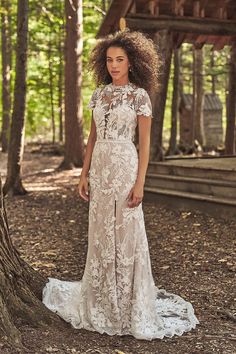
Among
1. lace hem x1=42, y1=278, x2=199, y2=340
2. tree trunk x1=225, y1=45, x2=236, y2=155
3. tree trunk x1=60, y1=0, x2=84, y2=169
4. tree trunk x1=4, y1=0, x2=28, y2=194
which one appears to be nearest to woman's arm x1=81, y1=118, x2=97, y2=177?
lace hem x1=42, y1=278, x2=199, y2=340

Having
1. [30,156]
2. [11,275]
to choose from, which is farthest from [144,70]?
[30,156]

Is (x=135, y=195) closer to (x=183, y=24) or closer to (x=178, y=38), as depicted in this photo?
(x=183, y=24)

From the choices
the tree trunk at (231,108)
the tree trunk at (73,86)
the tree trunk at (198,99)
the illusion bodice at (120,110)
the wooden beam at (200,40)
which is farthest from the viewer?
the tree trunk at (198,99)

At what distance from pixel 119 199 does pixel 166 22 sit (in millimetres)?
6083

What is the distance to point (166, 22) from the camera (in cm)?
921

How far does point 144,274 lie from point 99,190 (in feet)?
2.42

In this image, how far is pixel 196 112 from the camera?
824 inches

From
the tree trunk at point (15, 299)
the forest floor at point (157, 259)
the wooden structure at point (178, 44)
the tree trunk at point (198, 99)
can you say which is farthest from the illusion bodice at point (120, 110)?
the tree trunk at point (198, 99)

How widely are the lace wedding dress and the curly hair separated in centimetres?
12

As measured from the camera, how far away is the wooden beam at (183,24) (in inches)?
352

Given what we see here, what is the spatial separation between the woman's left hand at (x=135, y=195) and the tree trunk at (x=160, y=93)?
5743 millimetres

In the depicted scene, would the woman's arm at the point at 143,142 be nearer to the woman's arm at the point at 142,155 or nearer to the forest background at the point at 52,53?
the woman's arm at the point at 142,155

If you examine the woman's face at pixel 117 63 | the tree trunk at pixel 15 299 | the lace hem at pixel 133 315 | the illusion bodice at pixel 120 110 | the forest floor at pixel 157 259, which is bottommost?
the forest floor at pixel 157 259

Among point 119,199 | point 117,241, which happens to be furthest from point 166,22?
point 117,241
